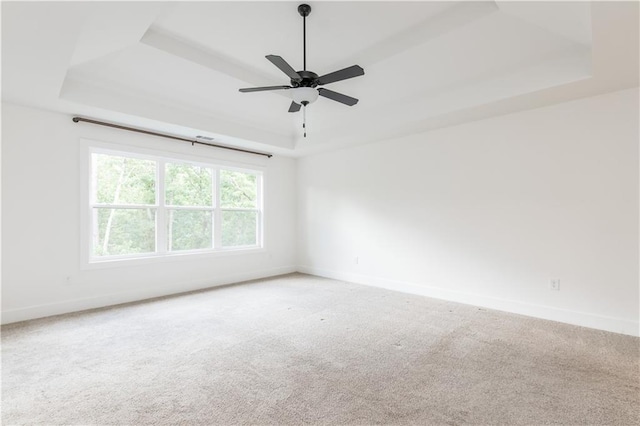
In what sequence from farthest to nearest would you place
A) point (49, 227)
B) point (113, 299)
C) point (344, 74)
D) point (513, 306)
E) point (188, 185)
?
1. point (188, 185)
2. point (113, 299)
3. point (513, 306)
4. point (49, 227)
5. point (344, 74)

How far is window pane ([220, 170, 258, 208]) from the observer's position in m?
5.60

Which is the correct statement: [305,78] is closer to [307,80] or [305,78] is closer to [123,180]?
[307,80]

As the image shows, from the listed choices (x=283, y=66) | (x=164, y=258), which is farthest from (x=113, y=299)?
(x=283, y=66)

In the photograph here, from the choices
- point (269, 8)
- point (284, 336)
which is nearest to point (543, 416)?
point (284, 336)

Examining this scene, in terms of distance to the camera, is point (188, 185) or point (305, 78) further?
point (188, 185)

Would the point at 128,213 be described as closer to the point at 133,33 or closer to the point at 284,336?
the point at 133,33

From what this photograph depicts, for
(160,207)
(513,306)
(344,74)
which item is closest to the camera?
(344,74)

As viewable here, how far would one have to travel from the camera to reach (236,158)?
18.5 ft

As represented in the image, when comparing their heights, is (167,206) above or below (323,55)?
below

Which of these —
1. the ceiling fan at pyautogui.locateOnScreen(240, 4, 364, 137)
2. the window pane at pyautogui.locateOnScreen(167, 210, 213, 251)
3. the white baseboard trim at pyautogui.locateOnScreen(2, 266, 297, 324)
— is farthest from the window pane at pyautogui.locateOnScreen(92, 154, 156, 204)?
the ceiling fan at pyautogui.locateOnScreen(240, 4, 364, 137)

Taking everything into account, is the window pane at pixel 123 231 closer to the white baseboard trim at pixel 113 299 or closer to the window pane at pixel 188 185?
the window pane at pixel 188 185

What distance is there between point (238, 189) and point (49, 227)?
2.72 metres

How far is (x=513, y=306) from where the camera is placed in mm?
3893

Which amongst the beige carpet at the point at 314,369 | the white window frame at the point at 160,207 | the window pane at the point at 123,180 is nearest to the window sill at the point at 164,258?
the white window frame at the point at 160,207
